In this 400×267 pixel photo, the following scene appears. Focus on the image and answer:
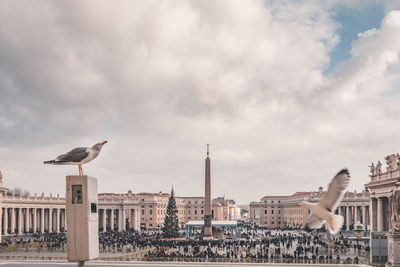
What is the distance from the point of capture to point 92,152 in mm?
15812

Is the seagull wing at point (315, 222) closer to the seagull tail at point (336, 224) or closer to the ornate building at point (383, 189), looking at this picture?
the seagull tail at point (336, 224)

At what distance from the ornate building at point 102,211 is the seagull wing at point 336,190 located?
6523 cm

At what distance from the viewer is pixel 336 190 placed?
6012 mm

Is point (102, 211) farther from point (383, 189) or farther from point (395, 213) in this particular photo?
point (395, 213)

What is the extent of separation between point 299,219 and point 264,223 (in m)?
31.6

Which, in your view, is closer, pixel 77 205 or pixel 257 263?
pixel 77 205

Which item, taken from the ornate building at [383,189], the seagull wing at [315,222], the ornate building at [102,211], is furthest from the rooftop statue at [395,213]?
the ornate building at [102,211]

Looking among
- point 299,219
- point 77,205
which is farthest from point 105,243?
point 299,219

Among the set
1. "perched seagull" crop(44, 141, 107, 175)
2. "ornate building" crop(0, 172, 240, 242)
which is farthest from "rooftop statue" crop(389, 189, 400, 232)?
"ornate building" crop(0, 172, 240, 242)

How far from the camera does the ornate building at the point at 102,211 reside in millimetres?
88188

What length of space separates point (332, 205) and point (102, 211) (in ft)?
376

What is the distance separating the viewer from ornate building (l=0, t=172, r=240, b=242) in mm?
88188

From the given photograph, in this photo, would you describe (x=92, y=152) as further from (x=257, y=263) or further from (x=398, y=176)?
(x=398, y=176)

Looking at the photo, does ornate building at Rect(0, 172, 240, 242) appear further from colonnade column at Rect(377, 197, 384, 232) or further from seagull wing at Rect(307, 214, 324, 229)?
seagull wing at Rect(307, 214, 324, 229)
